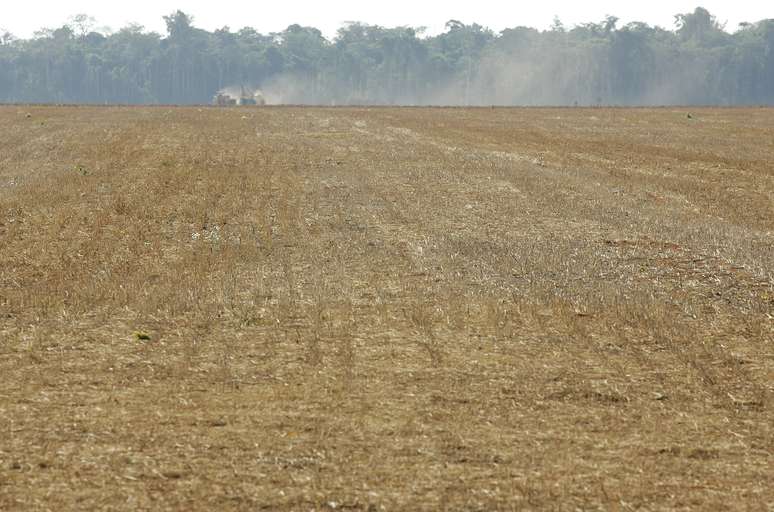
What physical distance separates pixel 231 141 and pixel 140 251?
1698cm

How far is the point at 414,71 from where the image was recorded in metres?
162

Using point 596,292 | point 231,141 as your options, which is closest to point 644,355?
point 596,292

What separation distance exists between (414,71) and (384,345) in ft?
512

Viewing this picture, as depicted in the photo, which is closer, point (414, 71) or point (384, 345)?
point (384, 345)

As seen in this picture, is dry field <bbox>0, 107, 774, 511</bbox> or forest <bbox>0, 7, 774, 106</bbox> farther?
forest <bbox>0, 7, 774, 106</bbox>

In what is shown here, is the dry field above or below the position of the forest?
below

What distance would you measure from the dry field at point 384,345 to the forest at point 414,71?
431 ft

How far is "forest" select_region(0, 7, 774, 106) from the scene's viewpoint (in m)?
155

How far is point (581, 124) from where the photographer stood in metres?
40.4

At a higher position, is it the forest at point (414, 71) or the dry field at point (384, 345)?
the forest at point (414, 71)

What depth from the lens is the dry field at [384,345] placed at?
6.13 m

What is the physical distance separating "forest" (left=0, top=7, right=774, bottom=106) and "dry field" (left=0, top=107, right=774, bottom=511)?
431 ft

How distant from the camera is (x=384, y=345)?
29.7ft

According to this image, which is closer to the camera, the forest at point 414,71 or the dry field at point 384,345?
the dry field at point 384,345
